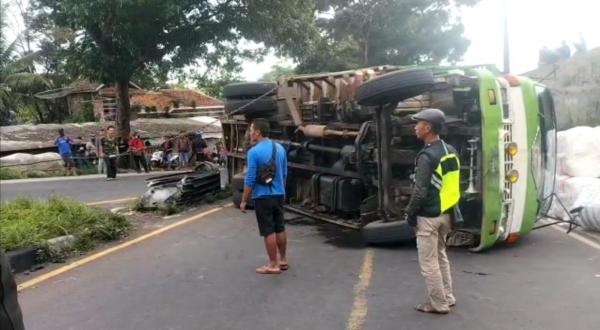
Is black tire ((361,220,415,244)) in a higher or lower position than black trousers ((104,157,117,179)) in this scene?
lower

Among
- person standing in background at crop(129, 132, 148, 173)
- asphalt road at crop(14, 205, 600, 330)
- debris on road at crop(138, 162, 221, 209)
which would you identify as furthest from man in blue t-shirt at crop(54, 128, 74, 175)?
asphalt road at crop(14, 205, 600, 330)

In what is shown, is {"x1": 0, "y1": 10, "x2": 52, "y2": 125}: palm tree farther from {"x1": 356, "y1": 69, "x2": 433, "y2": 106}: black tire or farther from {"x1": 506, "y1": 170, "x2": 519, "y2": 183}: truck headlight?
{"x1": 506, "y1": 170, "x2": 519, "y2": 183}: truck headlight

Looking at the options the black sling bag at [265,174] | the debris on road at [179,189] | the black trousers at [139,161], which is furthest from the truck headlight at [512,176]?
the black trousers at [139,161]

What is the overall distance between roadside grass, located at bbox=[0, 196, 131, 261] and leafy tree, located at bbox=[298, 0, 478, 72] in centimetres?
1910

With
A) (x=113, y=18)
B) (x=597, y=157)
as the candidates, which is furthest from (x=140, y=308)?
(x=113, y=18)

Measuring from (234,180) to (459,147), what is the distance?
489 centimetres

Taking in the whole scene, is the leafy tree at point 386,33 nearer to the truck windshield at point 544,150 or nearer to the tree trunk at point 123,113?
the tree trunk at point 123,113

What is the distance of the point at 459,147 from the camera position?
6.87 meters

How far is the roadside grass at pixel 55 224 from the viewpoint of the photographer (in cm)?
706

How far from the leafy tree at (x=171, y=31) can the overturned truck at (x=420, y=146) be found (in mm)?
10694

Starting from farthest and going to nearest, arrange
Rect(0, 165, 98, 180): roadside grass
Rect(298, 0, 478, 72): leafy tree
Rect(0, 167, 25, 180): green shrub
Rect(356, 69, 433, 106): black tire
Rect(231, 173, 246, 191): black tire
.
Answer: Rect(298, 0, 478, 72): leafy tree → Rect(0, 165, 98, 180): roadside grass → Rect(0, 167, 25, 180): green shrub → Rect(231, 173, 246, 191): black tire → Rect(356, 69, 433, 106): black tire

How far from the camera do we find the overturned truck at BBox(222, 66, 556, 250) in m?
6.64

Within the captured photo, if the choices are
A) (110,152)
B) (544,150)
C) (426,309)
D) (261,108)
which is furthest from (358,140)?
(110,152)

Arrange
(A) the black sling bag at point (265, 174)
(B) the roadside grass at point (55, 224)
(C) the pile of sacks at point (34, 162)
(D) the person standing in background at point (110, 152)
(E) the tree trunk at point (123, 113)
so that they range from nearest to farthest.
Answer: (A) the black sling bag at point (265, 174) → (B) the roadside grass at point (55, 224) → (D) the person standing in background at point (110, 152) → (C) the pile of sacks at point (34, 162) → (E) the tree trunk at point (123, 113)
